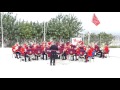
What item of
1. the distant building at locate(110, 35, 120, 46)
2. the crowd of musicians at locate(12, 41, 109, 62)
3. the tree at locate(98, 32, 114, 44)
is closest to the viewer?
the crowd of musicians at locate(12, 41, 109, 62)

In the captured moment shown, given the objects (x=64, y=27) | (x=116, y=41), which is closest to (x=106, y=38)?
(x=116, y=41)

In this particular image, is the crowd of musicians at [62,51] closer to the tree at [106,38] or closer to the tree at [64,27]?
the tree at [64,27]

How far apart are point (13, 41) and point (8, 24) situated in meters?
2.60

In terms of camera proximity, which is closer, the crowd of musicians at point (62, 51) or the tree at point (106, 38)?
the crowd of musicians at point (62, 51)

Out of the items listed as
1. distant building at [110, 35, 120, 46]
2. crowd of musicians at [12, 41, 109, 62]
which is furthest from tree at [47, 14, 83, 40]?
crowd of musicians at [12, 41, 109, 62]

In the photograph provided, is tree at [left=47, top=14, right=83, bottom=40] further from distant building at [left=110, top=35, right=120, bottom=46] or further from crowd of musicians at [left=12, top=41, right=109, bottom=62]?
crowd of musicians at [left=12, top=41, right=109, bottom=62]

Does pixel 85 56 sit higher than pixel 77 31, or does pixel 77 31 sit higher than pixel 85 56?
pixel 77 31

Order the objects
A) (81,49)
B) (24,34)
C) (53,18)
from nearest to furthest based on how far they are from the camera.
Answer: (81,49) → (24,34) → (53,18)

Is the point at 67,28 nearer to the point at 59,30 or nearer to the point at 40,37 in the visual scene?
the point at 59,30

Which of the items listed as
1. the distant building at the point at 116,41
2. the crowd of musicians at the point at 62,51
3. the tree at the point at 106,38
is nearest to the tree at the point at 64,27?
the tree at the point at 106,38

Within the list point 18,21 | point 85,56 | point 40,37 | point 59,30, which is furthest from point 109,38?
point 85,56

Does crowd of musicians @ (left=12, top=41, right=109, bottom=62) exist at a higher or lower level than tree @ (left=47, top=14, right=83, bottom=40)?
lower

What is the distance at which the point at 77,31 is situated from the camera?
4009 cm

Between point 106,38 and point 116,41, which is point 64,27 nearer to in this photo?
point 106,38
